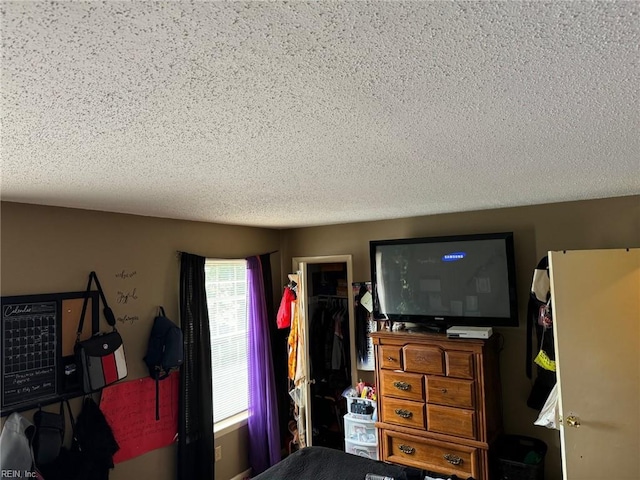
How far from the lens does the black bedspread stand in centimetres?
259

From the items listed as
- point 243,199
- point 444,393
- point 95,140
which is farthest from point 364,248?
point 95,140

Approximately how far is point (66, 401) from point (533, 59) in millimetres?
2912

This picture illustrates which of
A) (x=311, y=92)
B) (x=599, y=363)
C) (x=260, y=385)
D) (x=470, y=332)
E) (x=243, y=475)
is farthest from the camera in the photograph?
(x=260, y=385)

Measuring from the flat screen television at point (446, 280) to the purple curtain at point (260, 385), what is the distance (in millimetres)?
1129

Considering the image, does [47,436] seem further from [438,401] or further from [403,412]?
[438,401]

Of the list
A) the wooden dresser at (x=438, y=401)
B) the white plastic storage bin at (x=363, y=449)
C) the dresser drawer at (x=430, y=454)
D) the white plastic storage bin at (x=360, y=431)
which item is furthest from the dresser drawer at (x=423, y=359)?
the white plastic storage bin at (x=363, y=449)

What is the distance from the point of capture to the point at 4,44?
2.42ft

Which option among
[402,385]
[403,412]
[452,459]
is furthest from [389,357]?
[452,459]

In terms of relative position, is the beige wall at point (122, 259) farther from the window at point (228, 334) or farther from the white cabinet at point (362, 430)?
the white cabinet at point (362, 430)

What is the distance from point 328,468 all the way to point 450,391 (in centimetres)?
103

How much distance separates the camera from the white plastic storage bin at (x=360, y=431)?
3.63 m

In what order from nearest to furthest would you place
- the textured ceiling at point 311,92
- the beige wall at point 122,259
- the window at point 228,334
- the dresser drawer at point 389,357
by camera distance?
the textured ceiling at point 311,92, the beige wall at point 122,259, the dresser drawer at point 389,357, the window at point 228,334

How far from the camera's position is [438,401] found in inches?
122

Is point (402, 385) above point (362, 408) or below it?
above
